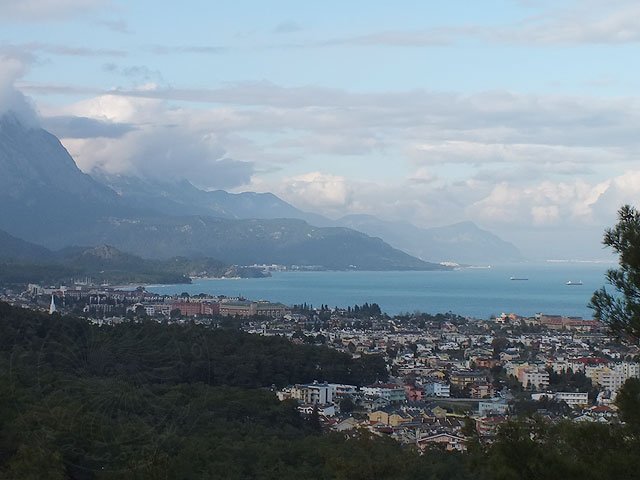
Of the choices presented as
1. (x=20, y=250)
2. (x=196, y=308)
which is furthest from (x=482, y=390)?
(x=20, y=250)

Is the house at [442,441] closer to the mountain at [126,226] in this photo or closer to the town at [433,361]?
the town at [433,361]

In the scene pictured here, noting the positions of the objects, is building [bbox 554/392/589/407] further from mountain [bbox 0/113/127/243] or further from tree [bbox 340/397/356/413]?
mountain [bbox 0/113/127/243]

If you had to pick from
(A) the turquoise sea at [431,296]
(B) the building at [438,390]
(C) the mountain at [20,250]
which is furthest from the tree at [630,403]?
(C) the mountain at [20,250]

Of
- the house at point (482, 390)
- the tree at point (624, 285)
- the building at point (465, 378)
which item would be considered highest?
the tree at point (624, 285)

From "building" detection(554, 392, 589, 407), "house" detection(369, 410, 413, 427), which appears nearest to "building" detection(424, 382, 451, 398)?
"building" detection(554, 392, 589, 407)

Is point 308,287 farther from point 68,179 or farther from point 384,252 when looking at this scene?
point 384,252

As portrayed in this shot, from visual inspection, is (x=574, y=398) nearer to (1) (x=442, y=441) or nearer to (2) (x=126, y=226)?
(1) (x=442, y=441)

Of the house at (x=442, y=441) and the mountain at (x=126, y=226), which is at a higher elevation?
the mountain at (x=126, y=226)
